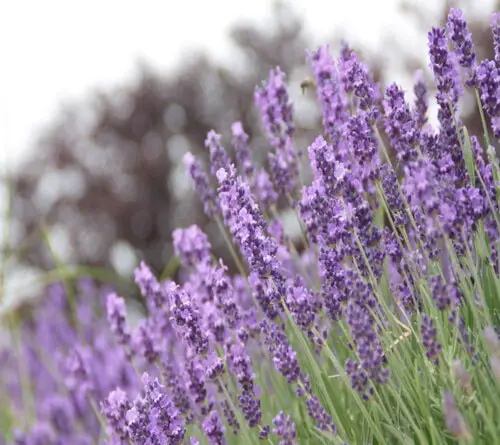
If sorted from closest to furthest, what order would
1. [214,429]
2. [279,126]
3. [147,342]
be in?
[214,429] < [147,342] < [279,126]

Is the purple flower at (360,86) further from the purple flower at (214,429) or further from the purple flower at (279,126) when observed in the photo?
the purple flower at (214,429)

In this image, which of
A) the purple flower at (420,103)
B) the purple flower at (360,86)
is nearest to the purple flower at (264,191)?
the purple flower at (420,103)

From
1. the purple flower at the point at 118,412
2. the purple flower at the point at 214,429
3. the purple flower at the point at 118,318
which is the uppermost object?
the purple flower at the point at 118,318

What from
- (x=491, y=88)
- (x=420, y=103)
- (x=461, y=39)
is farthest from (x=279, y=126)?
(x=491, y=88)

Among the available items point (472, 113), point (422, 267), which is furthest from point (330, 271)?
point (472, 113)

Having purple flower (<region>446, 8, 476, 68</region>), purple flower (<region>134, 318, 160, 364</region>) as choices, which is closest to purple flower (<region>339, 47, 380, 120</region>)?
purple flower (<region>446, 8, 476, 68</region>)

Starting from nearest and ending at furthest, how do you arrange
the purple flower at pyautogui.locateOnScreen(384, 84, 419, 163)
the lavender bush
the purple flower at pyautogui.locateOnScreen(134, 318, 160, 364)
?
the lavender bush, the purple flower at pyautogui.locateOnScreen(384, 84, 419, 163), the purple flower at pyautogui.locateOnScreen(134, 318, 160, 364)

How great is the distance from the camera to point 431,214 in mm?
2131

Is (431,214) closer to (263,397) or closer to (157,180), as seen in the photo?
(263,397)

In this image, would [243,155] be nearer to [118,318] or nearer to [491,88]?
[118,318]

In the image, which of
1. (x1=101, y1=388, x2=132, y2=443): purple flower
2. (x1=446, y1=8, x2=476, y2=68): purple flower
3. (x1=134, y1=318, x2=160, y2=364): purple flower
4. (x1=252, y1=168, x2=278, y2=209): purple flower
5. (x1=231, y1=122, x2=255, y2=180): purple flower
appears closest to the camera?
(x1=446, y1=8, x2=476, y2=68): purple flower

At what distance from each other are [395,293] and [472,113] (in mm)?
9514

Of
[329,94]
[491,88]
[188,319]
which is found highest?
[329,94]

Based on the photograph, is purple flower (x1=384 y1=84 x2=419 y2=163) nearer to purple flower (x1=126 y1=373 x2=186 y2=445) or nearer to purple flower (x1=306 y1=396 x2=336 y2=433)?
purple flower (x1=306 y1=396 x2=336 y2=433)
